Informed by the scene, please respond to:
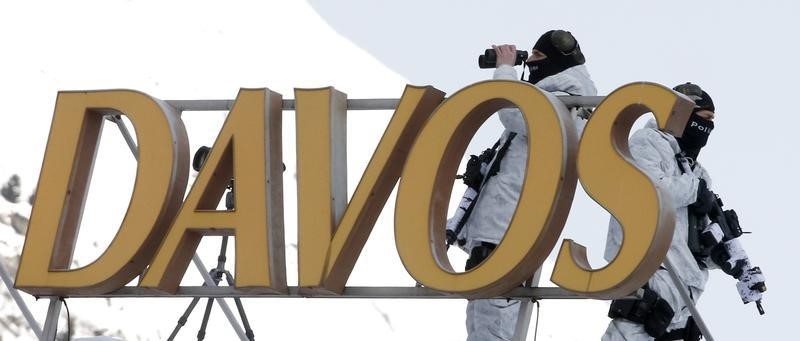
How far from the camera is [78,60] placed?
90.5m

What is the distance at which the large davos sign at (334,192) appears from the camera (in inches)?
628

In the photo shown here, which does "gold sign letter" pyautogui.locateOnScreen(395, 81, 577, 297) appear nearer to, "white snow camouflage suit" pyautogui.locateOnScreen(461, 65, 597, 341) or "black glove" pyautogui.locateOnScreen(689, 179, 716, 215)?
"white snow camouflage suit" pyautogui.locateOnScreen(461, 65, 597, 341)

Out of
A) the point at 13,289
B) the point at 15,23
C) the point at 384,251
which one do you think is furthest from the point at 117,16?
the point at 13,289

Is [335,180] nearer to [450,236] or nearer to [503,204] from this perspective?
[450,236]

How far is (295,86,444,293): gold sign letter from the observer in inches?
667

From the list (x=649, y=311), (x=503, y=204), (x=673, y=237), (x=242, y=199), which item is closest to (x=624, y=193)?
(x=673, y=237)

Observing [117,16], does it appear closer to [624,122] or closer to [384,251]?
[384,251]

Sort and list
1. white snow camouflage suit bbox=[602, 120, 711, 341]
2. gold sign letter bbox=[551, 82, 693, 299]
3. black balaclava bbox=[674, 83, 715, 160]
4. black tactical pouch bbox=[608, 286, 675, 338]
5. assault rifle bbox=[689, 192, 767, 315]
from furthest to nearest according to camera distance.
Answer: black balaclava bbox=[674, 83, 715, 160]
assault rifle bbox=[689, 192, 767, 315]
white snow camouflage suit bbox=[602, 120, 711, 341]
black tactical pouch bbox=[608, 286, 675, 338]
gold sign letter bbox=[551, 82, 693, 299]

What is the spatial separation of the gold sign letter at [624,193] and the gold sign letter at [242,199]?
8.64ft

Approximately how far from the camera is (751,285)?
17469 millimetres

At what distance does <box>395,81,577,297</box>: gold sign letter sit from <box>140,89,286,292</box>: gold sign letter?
121cm

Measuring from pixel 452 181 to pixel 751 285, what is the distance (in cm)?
265

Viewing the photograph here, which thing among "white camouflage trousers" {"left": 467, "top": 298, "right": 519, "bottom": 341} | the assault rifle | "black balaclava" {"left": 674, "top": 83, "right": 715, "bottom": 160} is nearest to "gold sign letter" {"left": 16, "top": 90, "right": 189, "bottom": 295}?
"white camouflage trousers" {"left": 467, "top": 298, "right": 519, "bottom": 341}

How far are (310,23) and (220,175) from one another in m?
87.1
